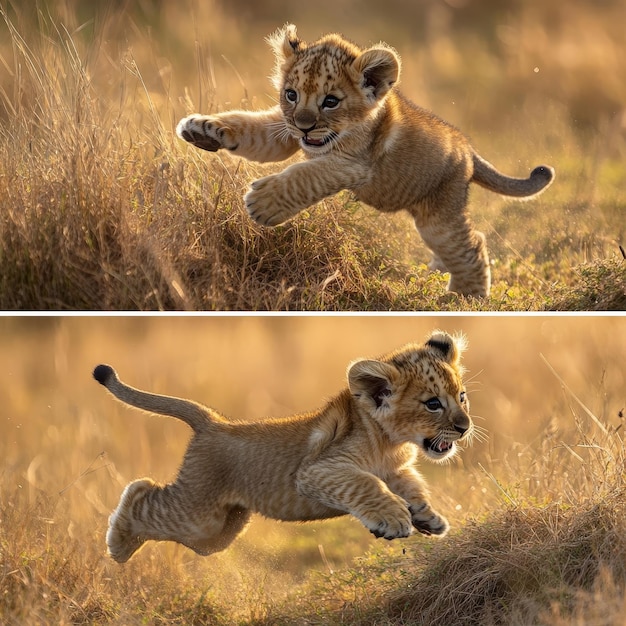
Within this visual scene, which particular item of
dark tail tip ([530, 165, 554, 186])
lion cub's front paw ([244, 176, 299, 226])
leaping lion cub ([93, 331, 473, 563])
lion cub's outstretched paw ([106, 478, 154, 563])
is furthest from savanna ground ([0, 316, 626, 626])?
lion cub's front paw ([244, 176, 299, 226])

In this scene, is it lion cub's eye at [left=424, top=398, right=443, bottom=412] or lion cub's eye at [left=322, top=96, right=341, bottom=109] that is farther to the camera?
lion cub's eye at [left=322, top=96, right=341, bottom=109]

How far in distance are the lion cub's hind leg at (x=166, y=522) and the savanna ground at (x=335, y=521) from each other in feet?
0.77

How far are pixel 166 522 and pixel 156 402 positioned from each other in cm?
50

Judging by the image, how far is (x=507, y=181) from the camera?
245 inches

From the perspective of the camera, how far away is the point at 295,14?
41.9 feet

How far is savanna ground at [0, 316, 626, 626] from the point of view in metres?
4.34

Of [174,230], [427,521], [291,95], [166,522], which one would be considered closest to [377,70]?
[291,95]

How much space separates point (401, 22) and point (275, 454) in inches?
369

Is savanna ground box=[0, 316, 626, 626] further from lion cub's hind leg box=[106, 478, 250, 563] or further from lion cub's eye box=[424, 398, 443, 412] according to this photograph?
lion cub's eye box=[424, 398, 443, 412]

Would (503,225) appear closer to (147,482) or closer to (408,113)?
(408,113)

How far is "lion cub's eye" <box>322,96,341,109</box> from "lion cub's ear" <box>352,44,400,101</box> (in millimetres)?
124

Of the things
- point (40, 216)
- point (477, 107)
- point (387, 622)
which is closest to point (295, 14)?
point (477, 107)

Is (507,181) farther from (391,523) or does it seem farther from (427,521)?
(391,523)

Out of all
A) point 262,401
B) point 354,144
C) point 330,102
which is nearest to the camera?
point 330,102
